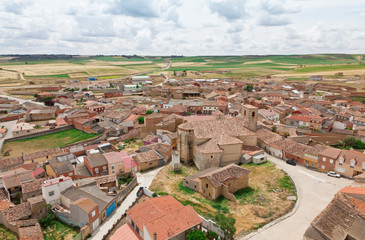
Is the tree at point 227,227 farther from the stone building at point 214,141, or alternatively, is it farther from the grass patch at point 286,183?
the stone building at point 214,141

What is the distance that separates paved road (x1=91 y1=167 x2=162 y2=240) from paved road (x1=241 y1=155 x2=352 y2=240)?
50.2ft

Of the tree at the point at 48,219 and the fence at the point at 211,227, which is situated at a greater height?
the fence at the point at 211,227

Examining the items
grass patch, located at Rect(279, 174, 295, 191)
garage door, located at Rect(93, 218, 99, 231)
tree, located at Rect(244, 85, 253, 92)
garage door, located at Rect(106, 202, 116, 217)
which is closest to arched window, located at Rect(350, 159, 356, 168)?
grass patch, located at Rect(279, 174, 295, 191)

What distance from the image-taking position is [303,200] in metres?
31.5

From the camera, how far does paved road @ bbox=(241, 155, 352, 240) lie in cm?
2552

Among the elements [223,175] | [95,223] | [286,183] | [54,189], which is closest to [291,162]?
[286,183]

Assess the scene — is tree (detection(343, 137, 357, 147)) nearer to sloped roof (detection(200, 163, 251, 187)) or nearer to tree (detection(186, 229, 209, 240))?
sloped roof (detection(200, 163, 251, 187))

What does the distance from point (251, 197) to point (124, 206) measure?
669 inches

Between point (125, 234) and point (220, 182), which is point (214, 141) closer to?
point (220, 182)

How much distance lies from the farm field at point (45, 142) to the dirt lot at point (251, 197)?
30.4 metres

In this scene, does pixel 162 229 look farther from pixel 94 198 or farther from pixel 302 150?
pixel 302 150

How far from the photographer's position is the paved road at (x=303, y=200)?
25516 mm

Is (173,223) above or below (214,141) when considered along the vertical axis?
below

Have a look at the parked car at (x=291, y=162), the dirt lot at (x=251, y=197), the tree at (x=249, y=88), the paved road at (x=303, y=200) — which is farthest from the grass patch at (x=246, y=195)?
the tree at (x=249, y=88)
